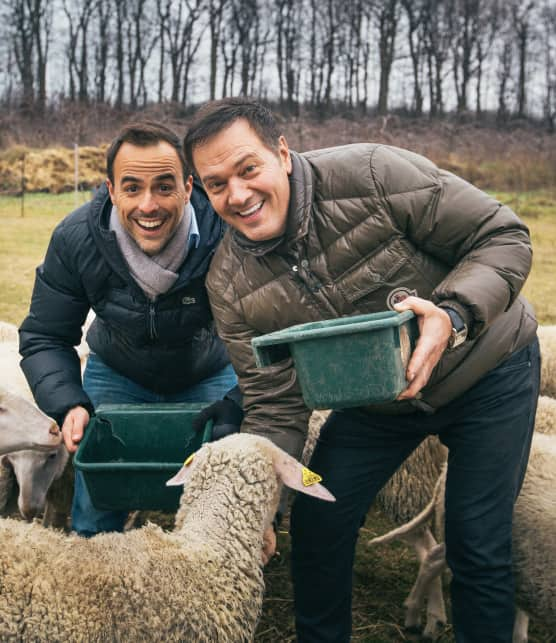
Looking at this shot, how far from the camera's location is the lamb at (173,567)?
6.20ft

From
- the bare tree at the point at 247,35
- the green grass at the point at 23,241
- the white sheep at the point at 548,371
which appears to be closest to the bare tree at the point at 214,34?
the bare tree at the point at 247,35

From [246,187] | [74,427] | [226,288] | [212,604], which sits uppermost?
[246,187]

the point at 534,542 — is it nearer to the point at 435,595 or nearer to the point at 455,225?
the point at 435,595

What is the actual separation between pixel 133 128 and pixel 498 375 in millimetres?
1468

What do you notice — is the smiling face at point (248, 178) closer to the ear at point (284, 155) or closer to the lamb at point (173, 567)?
the ear at point (284, 155)

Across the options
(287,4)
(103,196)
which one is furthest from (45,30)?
(103,196)

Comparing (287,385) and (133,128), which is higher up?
(133,128)

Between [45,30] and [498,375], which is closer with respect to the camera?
[498,375]

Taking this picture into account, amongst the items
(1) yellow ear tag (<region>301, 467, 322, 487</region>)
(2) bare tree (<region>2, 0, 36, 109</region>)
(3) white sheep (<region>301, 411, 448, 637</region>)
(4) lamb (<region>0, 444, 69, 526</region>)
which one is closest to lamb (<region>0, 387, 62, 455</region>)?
(4) lamb (<region>0, 444, 69, 526</region>)

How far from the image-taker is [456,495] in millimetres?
2254

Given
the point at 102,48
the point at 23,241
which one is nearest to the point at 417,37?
the point at 102,48

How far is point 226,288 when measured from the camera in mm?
2342

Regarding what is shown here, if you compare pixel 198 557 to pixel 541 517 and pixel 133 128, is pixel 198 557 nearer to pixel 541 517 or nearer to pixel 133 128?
pixel 541 517

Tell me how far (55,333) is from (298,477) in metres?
1.18
